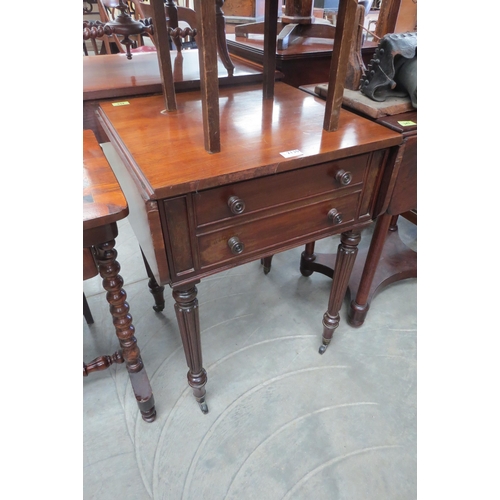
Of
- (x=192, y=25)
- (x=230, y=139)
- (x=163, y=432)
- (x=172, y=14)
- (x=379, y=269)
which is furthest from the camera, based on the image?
(x=379, y=269)

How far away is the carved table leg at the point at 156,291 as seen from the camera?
4.37ft

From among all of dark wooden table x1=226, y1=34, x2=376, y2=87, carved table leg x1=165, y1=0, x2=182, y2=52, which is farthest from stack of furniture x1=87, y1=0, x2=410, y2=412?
carved table leg x1=165, y1=0, x2=182, y2=52

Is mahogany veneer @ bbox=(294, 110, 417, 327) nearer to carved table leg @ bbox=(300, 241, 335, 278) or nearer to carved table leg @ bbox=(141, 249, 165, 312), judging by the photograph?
carved table leg @ bbox=(300, 241, 335, 278)

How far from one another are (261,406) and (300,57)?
3.73ft

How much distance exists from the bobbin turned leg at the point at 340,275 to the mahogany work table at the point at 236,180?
0.05 feet

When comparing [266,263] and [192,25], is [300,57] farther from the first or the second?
[266,263]

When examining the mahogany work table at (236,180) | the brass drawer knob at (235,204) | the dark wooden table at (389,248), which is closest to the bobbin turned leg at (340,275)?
the mahogany work table at (236,180)

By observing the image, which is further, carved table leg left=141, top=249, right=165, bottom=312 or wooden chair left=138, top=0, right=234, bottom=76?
carved table leg left=141, top=249, right=165, bottom=312

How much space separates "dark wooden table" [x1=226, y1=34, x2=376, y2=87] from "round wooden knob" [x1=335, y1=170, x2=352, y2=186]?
1.88 ft

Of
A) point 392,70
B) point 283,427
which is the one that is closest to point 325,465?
point 283,427

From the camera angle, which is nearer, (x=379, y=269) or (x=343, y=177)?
(x=343, y=177)

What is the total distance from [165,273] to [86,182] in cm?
25

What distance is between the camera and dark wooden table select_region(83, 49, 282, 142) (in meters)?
1.00

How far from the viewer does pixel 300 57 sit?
3.94 feet
